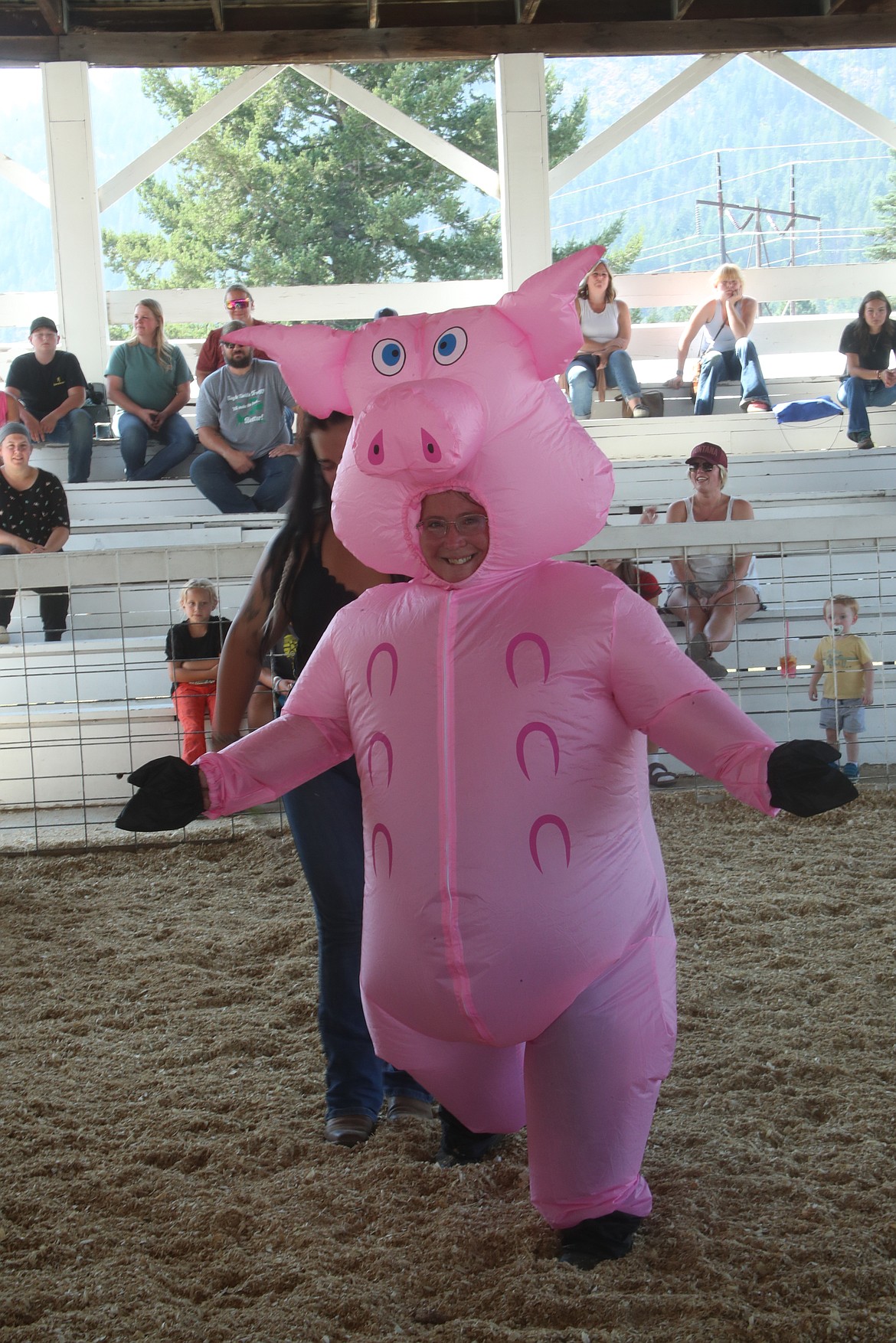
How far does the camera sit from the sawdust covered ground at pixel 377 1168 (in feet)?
5.91

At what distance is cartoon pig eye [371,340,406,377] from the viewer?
2064 millimetres

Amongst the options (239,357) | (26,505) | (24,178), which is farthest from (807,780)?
(24,178)

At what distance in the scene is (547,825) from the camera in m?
1.91

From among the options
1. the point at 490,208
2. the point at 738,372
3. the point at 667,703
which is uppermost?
the point at 490,208

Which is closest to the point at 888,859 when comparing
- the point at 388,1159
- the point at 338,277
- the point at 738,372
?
the point at 388,1159

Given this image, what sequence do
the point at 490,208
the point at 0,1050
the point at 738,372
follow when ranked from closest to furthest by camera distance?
the point at 0,1050
the point at 738,372
the point at 490,208

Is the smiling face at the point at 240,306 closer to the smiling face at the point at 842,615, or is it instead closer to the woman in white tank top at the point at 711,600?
the woman in white tank top at the point at 711,600

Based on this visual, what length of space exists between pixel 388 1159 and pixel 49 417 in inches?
294

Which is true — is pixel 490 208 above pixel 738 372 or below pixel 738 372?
above

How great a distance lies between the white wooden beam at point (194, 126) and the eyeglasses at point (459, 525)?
9.49 m

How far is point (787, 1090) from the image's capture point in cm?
254

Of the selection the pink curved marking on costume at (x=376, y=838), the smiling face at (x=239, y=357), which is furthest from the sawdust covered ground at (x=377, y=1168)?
the smiling face at (x=239, y=357)

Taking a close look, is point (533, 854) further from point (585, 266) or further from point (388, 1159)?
point (585, 266)

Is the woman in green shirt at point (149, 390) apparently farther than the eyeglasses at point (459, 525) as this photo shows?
Yes
